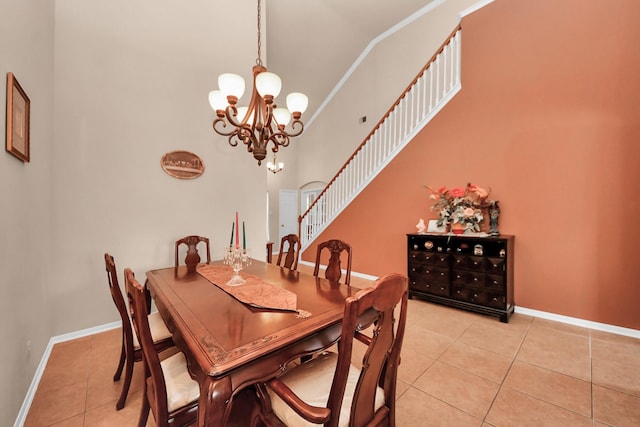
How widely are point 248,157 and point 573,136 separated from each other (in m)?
3.99

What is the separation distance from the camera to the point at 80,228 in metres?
2.63

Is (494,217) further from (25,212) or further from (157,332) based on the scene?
(25,212)

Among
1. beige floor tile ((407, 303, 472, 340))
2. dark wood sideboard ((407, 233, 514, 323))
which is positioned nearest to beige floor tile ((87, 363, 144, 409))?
beige floor tile ((407, 303, 472, 340))

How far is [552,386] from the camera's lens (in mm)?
1848

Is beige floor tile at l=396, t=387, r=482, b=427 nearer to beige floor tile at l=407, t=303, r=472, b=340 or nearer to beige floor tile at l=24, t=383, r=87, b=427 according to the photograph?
beige floor tile at l=407, t=303, r=472, b=340

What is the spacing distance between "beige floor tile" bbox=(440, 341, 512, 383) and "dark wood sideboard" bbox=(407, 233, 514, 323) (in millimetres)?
888

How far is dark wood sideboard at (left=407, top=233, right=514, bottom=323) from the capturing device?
2.97 metres

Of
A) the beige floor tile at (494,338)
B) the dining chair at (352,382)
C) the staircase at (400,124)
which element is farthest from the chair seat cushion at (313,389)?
the staircase at (400,124)

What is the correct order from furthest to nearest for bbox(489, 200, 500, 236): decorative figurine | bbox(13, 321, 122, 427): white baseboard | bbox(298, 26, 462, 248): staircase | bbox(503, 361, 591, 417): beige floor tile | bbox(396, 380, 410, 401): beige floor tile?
1. bbox(298, 26, 462, 248): staircase
2. bbox(489, 200, 500, 236): decorative figurine
3. bbox(396, 380, 410, 401): beige floor tile
4. bbox(503, 361, 591, 417): beige floor tile
5. bbox(13, 321, 122, 427): white baseboard

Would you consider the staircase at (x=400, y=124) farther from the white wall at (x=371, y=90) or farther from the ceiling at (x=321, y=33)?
the ceiling at (x=321, y=33)

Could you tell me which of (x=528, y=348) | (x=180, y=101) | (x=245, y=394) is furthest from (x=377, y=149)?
(x=245, y=394)

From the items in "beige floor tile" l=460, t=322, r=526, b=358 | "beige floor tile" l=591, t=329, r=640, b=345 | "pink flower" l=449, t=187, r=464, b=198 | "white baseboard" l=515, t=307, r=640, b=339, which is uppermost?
"pink flower" l=449, t=187, r=464, b=198

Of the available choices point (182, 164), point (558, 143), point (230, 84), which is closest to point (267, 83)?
point (230, 84)

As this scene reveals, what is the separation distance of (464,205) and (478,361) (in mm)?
1918
